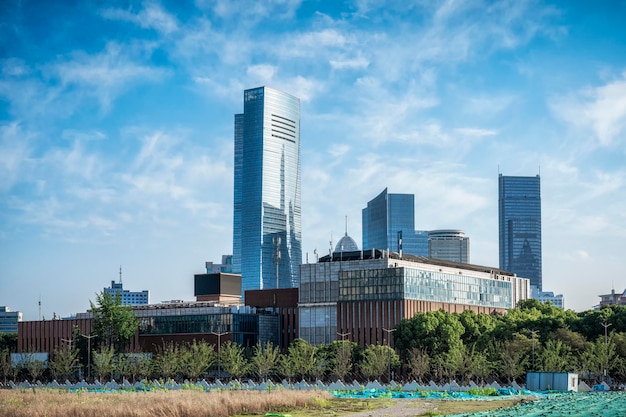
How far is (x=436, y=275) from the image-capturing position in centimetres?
17000

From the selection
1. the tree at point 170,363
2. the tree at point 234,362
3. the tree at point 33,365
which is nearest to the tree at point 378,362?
the tree at point 234,362

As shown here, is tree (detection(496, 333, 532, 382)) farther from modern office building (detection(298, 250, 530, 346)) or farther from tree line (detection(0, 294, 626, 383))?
modern office building (detection(298, 250, 530, 346))

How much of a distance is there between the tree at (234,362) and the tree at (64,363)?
82.3 ft

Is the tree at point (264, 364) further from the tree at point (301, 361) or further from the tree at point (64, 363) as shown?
the tree at point (64, 363)

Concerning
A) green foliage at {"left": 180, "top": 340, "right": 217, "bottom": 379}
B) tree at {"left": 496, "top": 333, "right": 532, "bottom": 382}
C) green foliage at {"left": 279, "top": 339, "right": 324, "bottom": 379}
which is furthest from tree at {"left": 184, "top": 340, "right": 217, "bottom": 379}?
tree at {"left": 496, "top": 333, "right": 532, "bottom": 382}

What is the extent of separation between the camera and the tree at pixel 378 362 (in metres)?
136

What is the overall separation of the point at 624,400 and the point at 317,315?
294 ft

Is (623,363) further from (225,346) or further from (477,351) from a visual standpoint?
(225,346)

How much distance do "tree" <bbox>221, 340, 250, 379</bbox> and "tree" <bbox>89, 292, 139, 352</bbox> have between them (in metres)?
20.6

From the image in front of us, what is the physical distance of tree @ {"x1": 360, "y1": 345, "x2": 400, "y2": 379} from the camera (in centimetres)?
13625

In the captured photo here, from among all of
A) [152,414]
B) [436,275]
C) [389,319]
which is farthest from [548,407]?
[436,275]

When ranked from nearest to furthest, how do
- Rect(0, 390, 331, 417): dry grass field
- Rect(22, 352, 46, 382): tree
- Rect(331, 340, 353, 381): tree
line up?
Rect(0, 390, 331, 417): dry grass field < Rect(331, 340, 353, 381): tree < Rect(22, 352, 46, 382): tree

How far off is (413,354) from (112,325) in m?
53.7

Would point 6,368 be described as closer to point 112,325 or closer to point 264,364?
point 112,325
